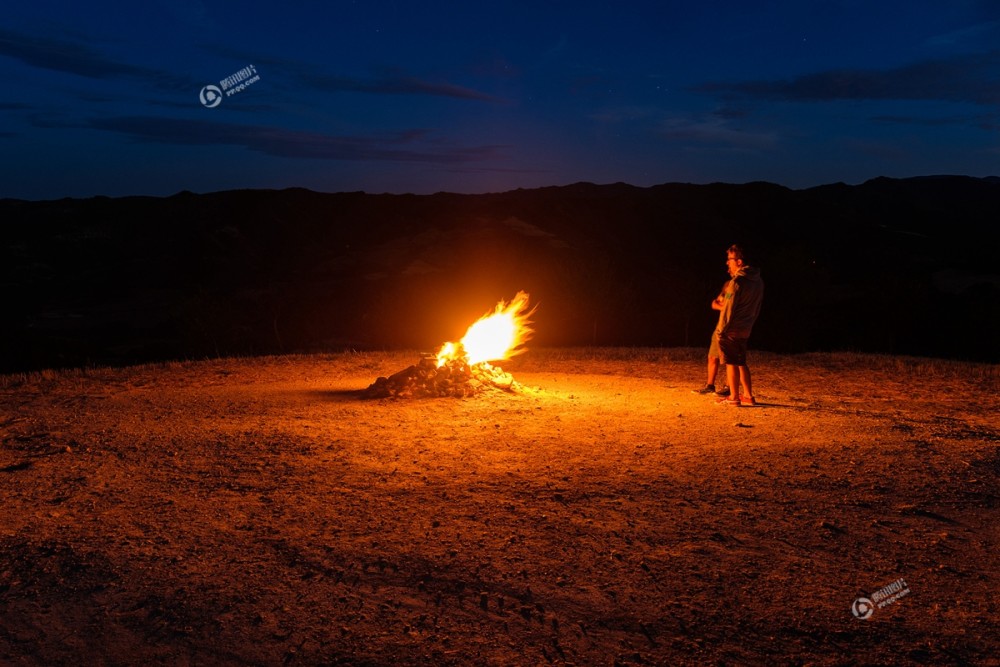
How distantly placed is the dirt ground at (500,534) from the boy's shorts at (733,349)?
2.17 feet

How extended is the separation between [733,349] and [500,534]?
Result: 5277 millimetres

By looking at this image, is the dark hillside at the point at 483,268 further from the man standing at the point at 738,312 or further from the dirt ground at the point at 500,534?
the dirt ground at the point at 500,534

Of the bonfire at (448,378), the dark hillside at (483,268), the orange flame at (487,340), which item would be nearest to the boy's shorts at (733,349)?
the bonfire at (448,378)

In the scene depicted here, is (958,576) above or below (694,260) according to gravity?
below

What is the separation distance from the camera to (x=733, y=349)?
9414mm

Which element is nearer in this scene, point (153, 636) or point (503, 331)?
point (153, 636)

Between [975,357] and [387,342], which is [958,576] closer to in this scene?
[387,342]

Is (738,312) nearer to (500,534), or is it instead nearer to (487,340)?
(487,340)

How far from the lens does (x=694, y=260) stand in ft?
281

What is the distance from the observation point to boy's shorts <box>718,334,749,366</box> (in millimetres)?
9422

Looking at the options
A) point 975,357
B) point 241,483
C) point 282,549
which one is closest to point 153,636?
point 282,549

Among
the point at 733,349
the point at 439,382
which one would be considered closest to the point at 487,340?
the point at 439,382

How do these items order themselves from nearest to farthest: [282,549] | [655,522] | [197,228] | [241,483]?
[282,549] → [655,522] → [241,483] → [197,228]

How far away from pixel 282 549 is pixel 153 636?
3.85 ft
